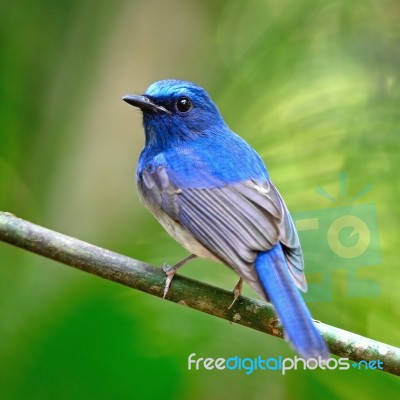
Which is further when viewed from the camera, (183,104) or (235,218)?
(183,104)

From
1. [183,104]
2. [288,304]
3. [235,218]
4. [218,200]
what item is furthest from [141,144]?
[288,304]

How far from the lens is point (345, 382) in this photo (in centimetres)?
324

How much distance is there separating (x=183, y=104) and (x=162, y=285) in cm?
113

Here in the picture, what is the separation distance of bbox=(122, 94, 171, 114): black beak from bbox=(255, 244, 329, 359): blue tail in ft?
3.62

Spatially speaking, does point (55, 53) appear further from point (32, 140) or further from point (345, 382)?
point (345, 382)

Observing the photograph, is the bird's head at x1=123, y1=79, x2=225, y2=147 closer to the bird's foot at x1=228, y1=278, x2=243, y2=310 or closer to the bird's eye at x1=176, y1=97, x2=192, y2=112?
the bird's eye at x1=176, y1=97, x2=192, y2=112

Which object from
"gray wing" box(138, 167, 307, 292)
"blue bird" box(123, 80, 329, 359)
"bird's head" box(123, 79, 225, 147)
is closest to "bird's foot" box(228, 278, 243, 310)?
"blue bird" box(123, 80, 329, 359)

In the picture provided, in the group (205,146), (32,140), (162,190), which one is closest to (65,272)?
(162,190)

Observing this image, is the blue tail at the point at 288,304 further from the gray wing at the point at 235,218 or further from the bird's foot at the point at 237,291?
the bird's foot at the point at 237,291

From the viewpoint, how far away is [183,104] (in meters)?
3.82

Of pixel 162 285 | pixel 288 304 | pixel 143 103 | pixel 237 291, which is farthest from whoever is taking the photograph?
pixel 143 103

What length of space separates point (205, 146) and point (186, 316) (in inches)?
33.2

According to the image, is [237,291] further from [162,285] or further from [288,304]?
[288,304]

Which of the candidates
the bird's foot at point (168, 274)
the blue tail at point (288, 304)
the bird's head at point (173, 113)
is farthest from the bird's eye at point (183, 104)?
the blue tail at point (288, 304)
